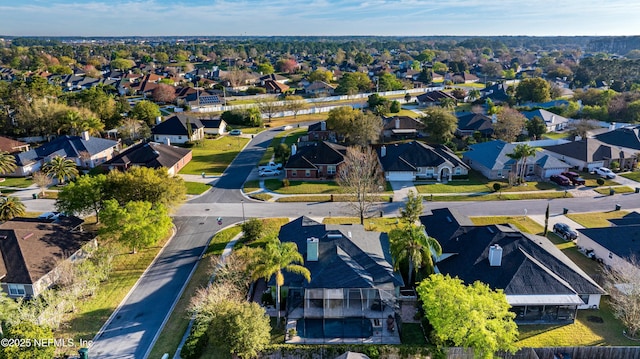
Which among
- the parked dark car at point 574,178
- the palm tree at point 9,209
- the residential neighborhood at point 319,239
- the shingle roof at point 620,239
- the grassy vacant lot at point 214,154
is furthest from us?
the grassy vacant lot at point 214,154

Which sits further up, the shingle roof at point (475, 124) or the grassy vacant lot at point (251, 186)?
the shingle roof at point (475, 124)

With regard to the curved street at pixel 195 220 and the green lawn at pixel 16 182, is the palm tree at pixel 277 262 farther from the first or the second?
the green lawn at pixel 16 182

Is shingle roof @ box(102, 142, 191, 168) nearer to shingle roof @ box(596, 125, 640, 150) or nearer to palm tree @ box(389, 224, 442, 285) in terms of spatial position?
palm tree @ box(389, 224, 442, 285)

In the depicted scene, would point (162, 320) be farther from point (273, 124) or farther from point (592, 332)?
point (273, 124)

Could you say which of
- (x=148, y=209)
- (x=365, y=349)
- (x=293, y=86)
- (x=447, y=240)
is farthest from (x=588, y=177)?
(x=293, y=86)

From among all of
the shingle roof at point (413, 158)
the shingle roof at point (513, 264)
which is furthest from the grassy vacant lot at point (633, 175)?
the shingle roof at point (513, 264)

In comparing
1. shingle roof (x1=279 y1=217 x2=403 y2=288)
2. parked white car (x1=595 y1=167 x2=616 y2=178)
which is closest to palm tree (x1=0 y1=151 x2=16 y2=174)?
shingle roof (x1=279 y1=217 x2=403 y2=288)
